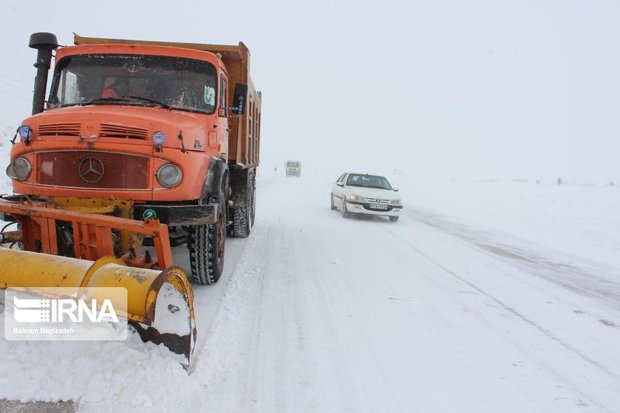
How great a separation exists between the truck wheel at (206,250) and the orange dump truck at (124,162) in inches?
0.5

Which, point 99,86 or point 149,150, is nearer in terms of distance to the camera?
point 149,150

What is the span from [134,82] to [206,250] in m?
2.10

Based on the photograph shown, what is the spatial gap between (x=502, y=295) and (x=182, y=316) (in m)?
4.39

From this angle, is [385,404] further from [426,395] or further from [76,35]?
[76,35]

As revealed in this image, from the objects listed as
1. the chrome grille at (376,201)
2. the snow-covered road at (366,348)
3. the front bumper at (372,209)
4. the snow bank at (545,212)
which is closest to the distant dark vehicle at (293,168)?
the snow bank at (545,212)

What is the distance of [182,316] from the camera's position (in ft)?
9.22

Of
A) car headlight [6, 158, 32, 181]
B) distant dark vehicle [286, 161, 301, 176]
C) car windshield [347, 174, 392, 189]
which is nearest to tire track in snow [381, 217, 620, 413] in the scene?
car headlight [6, 158, 32, 181]

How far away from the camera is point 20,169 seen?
421 cm

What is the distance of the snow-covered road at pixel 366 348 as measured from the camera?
285 cm

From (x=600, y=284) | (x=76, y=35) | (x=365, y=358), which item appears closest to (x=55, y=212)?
(x=365, y=358)

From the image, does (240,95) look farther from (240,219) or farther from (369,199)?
(369,199)

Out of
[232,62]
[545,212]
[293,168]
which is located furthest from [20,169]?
[293,168]

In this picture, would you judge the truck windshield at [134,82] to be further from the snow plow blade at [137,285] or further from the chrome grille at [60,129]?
the snow plow blade at [137,285]

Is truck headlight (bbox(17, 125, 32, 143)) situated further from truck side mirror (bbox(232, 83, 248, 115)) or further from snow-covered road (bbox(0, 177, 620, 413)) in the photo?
truck side mirror (bbox(232, 83, 248, 115))
